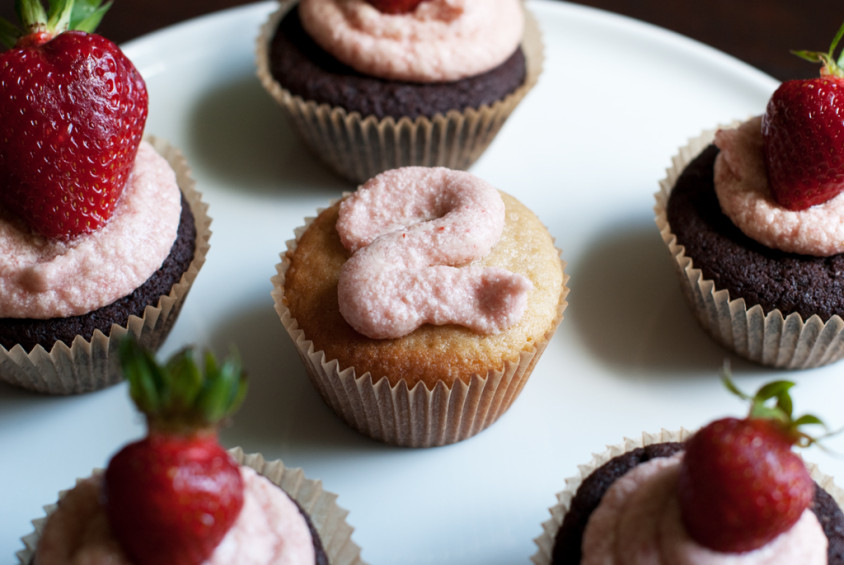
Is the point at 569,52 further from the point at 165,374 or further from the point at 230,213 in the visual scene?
the point at 165,374

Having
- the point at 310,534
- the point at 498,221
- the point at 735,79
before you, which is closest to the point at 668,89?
the point at 735,79

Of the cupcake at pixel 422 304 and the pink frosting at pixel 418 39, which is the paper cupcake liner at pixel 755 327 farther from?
the pink frosting at pixel 418 39

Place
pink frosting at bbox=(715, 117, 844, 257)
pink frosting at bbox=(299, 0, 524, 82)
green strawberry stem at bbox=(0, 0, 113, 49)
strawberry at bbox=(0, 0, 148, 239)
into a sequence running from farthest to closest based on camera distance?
1. pink frosting at bbox=(299, 0, 524, 82)
2. pink frosting at bbox=(715, 117, 844, 257)
3. green strawberry stem at bbox=(0, 0, 113, 49)
4. strawberry at bbox=(0, 0, 148, 239)

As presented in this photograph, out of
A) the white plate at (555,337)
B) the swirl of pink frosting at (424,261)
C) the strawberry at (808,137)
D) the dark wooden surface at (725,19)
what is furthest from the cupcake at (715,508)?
the dark wooden surface at (725,19)

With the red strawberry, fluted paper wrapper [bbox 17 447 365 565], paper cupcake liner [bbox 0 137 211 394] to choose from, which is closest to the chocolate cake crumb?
the red strawberry

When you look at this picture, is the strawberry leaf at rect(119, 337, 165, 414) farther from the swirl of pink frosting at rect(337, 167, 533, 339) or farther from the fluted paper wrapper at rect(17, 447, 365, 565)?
the swirl of pink frosting at rect(337, 167, 533, 339)
